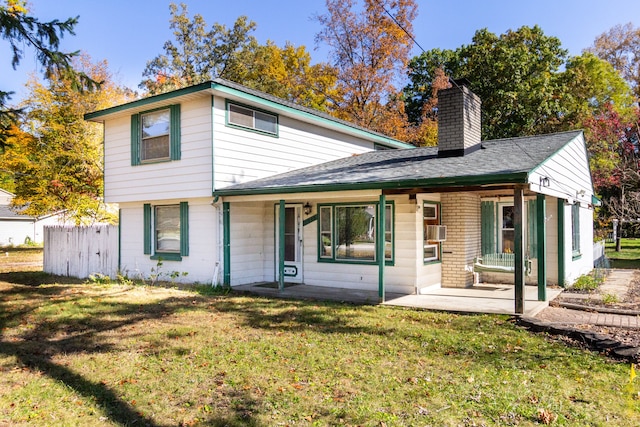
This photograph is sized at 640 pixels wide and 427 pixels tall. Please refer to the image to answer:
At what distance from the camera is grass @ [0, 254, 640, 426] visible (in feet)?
13.9

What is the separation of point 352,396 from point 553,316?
5.11 metres

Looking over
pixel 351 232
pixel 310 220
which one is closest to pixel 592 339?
pixel 351 232

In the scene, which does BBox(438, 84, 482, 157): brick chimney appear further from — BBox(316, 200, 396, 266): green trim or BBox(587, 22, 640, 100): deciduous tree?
BBox(587, 22, 640, 100): deciduous tree

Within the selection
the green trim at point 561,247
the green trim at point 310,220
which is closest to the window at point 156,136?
the green trim at point 310,220

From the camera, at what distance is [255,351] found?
6.20 meters

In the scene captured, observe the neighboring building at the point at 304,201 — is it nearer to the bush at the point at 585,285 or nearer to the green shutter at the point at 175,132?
the green shutter at the point at 175,132

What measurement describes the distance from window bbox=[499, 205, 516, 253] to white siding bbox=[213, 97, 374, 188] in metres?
5.46

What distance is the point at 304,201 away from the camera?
469 inches

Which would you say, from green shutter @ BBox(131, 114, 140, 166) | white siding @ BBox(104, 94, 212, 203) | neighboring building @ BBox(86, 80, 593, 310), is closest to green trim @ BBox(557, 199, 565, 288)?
neighboring building @ BBox(86, 80, 593, 310)

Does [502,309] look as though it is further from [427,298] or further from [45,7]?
[45,7]

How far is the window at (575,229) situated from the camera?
1299cm

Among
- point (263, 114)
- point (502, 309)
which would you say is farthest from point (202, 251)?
point (502, 309)

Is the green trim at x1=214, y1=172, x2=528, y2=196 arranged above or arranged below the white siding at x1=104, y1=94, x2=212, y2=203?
below

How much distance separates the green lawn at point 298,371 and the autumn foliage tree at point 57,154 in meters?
14.2
